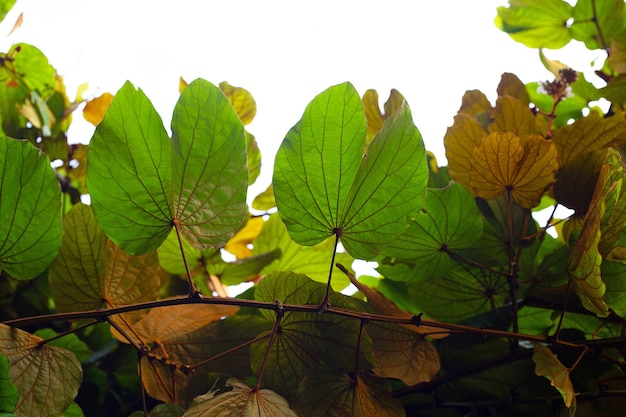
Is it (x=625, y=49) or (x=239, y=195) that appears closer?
(x=239, y=195)

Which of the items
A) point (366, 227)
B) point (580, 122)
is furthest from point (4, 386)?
point (580, 122)

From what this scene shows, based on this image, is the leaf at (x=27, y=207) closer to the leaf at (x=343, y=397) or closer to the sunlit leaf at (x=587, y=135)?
the leaf at (x=343, y=397)

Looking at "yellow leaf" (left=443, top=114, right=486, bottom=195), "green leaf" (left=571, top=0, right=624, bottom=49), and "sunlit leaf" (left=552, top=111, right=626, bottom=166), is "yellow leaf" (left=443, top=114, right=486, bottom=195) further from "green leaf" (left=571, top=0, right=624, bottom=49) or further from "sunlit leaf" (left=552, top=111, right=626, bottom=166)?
"green leaf" (left=571, top=0, right=624, bottom=49)

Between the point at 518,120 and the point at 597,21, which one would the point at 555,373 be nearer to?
the point at 518,120

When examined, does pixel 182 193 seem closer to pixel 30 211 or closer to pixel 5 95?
pixel 30 211

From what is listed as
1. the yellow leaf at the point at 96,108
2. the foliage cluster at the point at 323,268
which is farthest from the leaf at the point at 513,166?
the yellow leaf at the point at 96,108

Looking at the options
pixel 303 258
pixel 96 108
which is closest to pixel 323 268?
pixel 303 258
